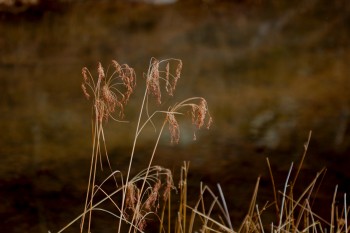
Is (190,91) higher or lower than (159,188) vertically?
lower

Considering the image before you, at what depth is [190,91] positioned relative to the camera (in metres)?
10.1

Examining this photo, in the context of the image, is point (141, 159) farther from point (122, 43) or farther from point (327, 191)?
point (122, 43)

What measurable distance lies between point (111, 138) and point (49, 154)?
2.70 ft

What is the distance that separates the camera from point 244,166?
7.04 metres

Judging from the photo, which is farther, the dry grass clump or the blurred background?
the blurred background

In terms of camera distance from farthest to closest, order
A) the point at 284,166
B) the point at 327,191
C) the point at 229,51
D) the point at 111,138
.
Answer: the point at 229,51, the point at 111,138, the point at 284,166, the point at 327,191

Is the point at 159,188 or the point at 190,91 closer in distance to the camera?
the point at 159,188

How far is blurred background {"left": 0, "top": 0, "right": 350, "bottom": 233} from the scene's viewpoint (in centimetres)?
651

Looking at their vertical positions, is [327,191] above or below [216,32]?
below

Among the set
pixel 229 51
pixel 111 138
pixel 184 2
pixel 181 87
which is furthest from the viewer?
pixel 184 2

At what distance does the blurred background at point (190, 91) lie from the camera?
6.51 m

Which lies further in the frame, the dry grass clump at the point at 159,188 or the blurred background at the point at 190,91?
the blurred background at the point at 190,91

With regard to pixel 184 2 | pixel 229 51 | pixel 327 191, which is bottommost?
pixel 327 191

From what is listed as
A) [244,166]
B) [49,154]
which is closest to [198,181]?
[244,166]
